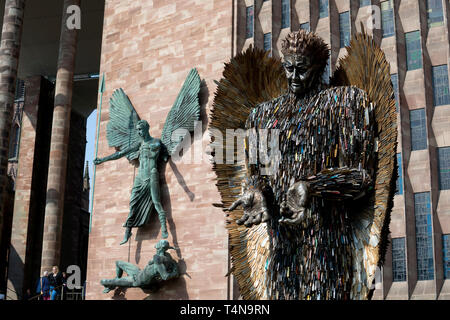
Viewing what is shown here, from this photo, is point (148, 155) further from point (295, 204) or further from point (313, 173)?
point (295, 204)

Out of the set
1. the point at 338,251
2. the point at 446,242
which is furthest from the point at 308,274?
the point at 446,242

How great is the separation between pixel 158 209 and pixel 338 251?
1274cm

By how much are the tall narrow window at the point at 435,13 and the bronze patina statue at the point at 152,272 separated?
27.7 ft

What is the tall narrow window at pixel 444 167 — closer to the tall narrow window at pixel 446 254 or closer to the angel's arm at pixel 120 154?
the tall narrow window at pixel 446 254

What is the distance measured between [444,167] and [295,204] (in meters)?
12.3

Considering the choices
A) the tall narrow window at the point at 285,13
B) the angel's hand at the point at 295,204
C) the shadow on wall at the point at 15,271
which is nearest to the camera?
the angel's hand at the point at 295,204

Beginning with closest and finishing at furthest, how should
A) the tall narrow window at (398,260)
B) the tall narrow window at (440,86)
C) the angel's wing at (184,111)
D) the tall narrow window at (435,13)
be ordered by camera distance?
the tall narrow window at (398,260), the tall narrow window at (440,86), the tall narrow window at (435,13), the angel's wing at (184,111)

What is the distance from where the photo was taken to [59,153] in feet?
70.3

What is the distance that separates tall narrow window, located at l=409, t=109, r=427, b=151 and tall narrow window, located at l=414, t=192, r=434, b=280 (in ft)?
3.92

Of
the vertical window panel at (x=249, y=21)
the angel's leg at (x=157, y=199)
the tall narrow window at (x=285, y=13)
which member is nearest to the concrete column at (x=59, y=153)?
the angel's leg at (x=157, y=199)

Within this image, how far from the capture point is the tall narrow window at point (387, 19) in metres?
16.2

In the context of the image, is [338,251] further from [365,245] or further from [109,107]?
[109,107]

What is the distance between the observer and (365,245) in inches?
147

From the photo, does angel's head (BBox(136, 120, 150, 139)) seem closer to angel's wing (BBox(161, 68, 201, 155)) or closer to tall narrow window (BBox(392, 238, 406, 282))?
angel's wing (BBox(161, 68, 201, 155))
